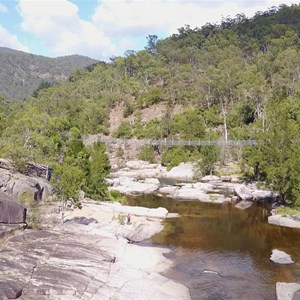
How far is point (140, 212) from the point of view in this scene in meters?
34.9

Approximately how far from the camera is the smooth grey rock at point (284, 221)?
32284 millimetres

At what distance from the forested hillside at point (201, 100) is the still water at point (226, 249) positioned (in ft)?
15.7

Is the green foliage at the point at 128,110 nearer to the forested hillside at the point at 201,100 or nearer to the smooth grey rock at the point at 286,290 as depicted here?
the forested hillside at the point at 201,100

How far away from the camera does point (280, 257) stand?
81.0 feet

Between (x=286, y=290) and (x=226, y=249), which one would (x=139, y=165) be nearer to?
(x=226, y=249)

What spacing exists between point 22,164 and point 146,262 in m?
16.6

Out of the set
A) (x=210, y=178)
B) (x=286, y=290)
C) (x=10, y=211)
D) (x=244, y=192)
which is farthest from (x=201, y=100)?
(x=286, y=290)

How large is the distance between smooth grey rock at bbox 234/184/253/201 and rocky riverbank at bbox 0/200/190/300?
1802 centimetres

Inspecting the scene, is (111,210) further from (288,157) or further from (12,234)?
(288,157)

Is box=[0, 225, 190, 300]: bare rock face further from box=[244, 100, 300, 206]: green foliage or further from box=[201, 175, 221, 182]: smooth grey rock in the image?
box=[201, 175, 221, 182]: smooth grey rock

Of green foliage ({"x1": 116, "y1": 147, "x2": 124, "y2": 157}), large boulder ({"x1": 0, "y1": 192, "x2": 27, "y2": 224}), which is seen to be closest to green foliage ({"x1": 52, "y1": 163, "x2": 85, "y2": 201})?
large boulder ({"x1": 0, "y1": 192, "x2": 27, "y2": 224})

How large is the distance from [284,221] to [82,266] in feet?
62.7

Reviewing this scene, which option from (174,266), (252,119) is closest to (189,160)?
(252,119)

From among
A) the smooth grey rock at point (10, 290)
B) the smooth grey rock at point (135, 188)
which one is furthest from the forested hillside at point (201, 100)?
the smooth grey rock at point (10, 290)
